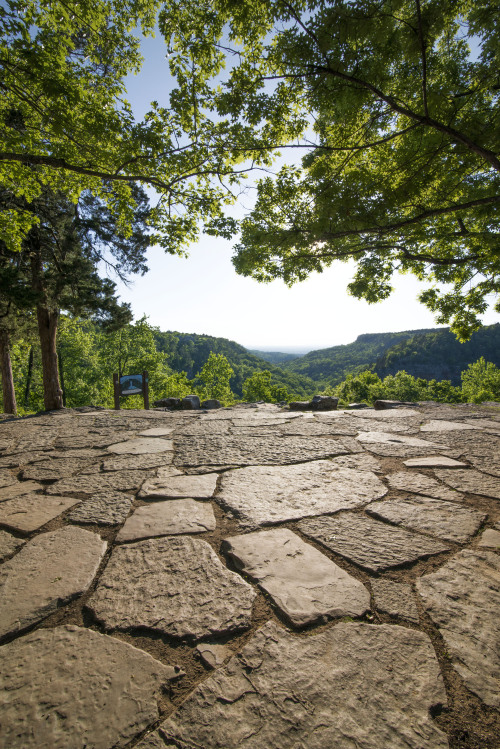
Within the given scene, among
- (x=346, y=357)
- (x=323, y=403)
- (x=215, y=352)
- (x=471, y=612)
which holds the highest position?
(x=215, y=352)

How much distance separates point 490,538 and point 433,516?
294 millimetres

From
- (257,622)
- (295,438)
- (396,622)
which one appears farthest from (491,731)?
(295,438)

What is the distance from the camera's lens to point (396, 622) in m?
1.15

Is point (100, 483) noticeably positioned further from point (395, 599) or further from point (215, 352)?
point (215, 352)

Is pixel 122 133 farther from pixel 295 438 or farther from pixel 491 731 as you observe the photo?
pixel 491 731

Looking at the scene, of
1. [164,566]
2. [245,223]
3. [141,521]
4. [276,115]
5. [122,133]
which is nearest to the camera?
[164,566]

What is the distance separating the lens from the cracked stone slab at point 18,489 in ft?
7.38

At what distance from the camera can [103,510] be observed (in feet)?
6.61

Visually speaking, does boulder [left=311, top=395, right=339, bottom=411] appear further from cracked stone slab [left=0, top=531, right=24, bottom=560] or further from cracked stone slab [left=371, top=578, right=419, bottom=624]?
cracked stone slab [left=0, top=531, right=24, bottom=560]

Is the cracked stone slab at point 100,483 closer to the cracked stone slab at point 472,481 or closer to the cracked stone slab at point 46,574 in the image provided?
the cracked stone slab at point 46,574

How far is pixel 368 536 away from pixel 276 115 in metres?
5.59

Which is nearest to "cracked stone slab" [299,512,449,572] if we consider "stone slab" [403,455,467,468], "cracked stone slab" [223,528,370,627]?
"cracked stone slab" [223,528,370,627]

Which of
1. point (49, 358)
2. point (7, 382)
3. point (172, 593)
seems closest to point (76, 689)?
point (172, 593)

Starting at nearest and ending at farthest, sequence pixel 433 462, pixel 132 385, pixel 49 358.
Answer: pixel 433 462 < pixel 132 385 < pixel 49 358
